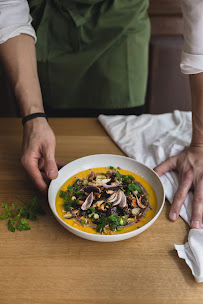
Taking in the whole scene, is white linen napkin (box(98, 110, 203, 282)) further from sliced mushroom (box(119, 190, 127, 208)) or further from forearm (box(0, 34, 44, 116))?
forearm (box(0, 34, 44, 116))

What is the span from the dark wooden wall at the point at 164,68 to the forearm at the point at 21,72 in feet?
3.08

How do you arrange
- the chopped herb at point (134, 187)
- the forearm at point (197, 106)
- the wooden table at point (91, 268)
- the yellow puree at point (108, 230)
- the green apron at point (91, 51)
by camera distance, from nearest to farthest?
the wooden table at point (91, 268) < the yellow puree at point (108, 230) < the chopped herb at point (134, 187) < the forearm at point (197, 106) < the green apron at point (91, 51)

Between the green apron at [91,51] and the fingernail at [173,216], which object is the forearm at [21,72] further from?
the fingernail at [173,216]

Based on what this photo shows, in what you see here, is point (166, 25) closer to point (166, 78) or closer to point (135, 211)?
point (166, 78)

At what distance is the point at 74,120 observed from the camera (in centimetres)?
156

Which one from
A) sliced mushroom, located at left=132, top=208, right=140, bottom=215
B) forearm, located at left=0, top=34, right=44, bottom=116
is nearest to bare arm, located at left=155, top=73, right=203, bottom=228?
sliced mushroom, located at left=132, top=208, right=140, bottom=215

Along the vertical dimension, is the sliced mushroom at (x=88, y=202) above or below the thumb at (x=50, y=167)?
below

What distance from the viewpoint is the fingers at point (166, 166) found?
118cm

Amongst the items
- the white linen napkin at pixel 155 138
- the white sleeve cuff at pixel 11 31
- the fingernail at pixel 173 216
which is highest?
the white sleeve cuff at pixel 11 31

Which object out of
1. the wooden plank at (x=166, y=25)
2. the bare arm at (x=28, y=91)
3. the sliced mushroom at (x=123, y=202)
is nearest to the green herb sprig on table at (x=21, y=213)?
the bare arm at (x=28, y=91)

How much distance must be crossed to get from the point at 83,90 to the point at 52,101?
0.18 meters

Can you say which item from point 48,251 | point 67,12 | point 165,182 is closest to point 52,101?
point 67,12

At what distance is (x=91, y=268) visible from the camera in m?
0.86

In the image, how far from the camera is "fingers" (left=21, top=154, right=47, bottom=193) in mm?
1068
